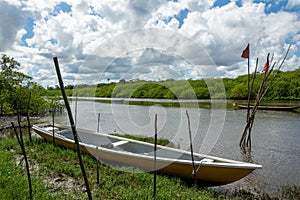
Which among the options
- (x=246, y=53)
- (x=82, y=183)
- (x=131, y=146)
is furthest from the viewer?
(x=246, y=53)

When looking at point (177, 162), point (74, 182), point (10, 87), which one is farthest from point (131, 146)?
point (10, 87)

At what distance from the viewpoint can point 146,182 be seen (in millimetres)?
4566

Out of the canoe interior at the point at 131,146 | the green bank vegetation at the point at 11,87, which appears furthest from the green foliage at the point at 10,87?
the canoe interior at the point at 131,146

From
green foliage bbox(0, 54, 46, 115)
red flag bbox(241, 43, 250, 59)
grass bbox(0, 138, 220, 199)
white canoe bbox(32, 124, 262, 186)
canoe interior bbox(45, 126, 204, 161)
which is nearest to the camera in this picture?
grass bbox(0, 138, 220, 199)

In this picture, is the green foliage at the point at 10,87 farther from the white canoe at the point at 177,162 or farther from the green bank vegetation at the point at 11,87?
the white canoe at the point at 177,162

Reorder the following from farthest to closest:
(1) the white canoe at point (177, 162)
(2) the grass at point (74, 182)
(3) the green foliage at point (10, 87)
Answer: (3) the green foliage at point (10, 87) → (1) the white canoe at point (177, 162) → (2) the grass at point (74, 182)

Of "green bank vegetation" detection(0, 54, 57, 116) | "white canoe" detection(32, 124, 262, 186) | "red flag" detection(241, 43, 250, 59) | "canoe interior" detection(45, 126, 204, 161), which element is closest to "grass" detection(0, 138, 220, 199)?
"white canoe" detection(32, 124, 262, 186)

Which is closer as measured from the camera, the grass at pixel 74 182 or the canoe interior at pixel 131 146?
the grass at pixel 74 182

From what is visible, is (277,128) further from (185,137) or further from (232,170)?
(232,170)

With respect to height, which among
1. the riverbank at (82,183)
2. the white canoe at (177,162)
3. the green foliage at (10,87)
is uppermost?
the green foliage at (10,87)

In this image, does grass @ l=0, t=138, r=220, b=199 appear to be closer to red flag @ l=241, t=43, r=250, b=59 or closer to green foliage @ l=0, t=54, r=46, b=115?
red flag @ l=241, t=43, r=250, b=59

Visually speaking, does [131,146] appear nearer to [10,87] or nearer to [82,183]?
[82,183]

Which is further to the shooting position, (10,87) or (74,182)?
(10,87)

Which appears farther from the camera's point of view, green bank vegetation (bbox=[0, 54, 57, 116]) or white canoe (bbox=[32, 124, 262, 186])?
green bank vegetation (bbox=[0, 54, 57, 116])
